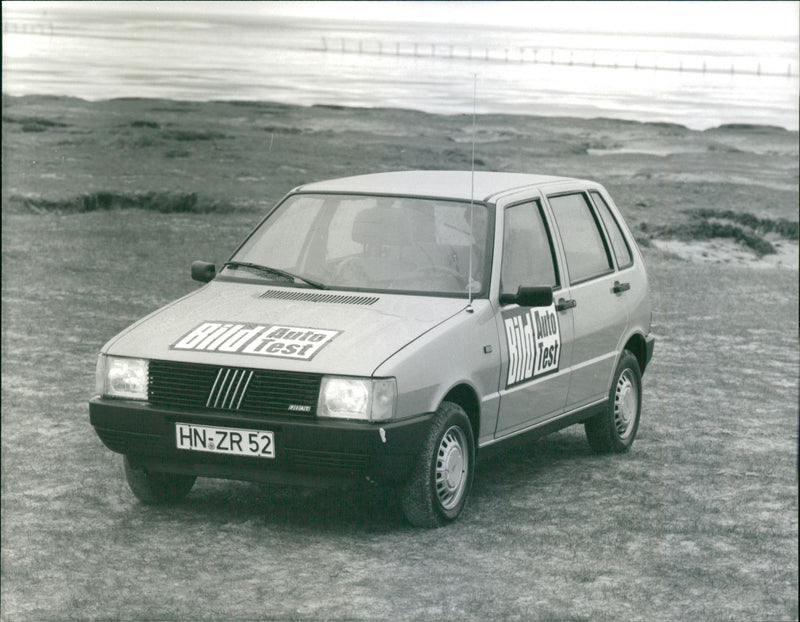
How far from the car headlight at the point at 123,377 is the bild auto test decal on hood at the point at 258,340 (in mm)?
198

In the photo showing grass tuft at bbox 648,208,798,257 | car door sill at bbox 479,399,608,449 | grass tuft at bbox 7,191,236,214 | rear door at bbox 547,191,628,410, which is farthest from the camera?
grass tuft at bbox 7,191,236,214

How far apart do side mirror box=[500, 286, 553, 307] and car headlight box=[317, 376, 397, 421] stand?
108 cm

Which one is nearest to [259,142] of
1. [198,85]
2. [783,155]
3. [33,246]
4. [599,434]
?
[198,85]

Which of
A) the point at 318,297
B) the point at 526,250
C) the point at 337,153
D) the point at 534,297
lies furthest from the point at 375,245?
the point at 337,153

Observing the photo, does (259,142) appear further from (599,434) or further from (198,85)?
(599,434)

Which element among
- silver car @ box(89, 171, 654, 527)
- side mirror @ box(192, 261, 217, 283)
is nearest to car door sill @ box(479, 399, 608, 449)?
silver car @ box(89, 171, 654, 527)

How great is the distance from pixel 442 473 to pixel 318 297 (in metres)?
1.16

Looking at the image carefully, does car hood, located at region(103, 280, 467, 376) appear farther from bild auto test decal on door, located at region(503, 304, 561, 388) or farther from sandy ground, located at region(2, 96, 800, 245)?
sandy ground, located at region(2, 96, 800, 245)

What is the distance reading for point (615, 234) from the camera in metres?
9.22

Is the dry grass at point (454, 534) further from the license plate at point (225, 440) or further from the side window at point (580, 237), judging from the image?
the side window at point (580, 237)

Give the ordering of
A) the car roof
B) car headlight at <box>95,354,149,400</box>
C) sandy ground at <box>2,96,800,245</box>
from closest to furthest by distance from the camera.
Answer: car headlight at <box>95,354,149,400</box>, the car roof, sandy ground at <box>2,96,800,245</box>

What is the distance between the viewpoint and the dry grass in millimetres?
5922

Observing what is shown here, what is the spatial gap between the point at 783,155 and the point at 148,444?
53.1 m

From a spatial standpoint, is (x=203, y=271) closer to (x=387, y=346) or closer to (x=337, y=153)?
(x=387, y=346)
